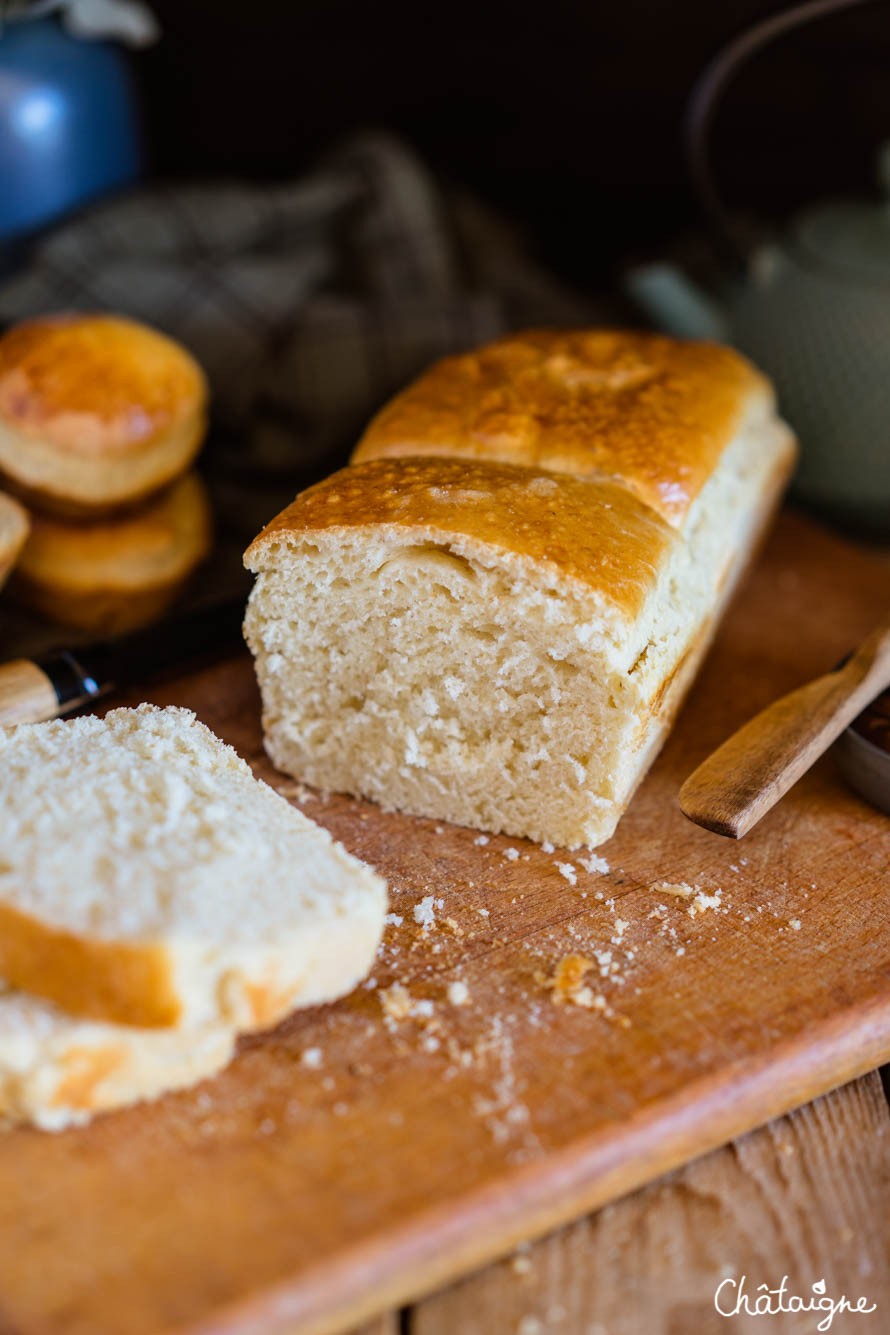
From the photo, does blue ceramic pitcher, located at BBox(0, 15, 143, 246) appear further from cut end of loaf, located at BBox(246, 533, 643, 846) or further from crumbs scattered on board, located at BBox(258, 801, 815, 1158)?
crumbs scattered on board, located at BBox(258, 801, 815, 1158)

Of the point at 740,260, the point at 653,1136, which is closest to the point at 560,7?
the point at 740,260

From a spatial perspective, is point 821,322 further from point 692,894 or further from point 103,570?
point 103,570

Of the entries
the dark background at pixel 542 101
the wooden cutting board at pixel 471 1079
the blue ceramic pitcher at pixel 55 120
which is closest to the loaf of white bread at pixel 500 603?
the wooden cutting board at pixel 471 1079

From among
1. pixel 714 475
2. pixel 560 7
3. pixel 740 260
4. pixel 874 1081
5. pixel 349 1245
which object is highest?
pixel 560 7

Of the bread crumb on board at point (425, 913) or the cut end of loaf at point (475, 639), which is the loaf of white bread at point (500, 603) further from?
the bread crumb on board at point (425, 913)

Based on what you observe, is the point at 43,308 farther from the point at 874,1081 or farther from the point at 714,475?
the point at 874,1081

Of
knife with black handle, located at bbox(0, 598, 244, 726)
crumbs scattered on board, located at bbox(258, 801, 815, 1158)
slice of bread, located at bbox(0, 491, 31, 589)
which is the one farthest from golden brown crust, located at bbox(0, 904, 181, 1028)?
slice of bread, located at bbox(0, 491, 31, 589)
